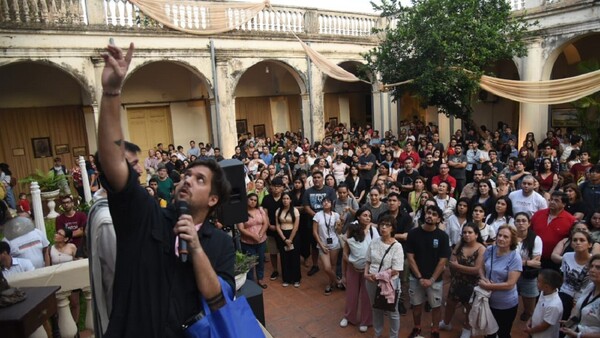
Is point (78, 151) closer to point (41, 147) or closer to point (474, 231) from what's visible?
point (41, 147)

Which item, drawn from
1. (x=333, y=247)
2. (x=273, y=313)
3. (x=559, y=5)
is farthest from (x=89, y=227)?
(x=559, y=5)

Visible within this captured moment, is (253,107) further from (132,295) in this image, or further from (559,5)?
(132,295)

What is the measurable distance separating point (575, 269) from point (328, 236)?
3139 millimetres

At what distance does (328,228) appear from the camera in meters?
6.34

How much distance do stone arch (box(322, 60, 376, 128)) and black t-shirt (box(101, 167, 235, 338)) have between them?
1735 centimetres

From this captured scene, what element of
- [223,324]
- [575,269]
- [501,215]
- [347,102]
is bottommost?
[575,269]

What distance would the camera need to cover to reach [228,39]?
1304 cm

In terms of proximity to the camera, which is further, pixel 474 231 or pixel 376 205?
pixel 376 205

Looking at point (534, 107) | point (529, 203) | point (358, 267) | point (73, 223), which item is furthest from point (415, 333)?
point (534, 107)

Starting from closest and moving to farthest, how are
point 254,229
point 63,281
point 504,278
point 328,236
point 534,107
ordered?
1. point 63,281
2. point 504,278
3. point 328,236
4. point 254,229
5. point 534,107

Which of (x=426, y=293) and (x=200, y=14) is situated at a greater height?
(x=200, y=14)

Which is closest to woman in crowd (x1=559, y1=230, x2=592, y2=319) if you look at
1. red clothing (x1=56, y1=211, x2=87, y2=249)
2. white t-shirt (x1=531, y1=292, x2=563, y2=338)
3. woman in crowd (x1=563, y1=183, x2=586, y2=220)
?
white t-shirt (x1=531, y1=292, x2=563, y2=338)

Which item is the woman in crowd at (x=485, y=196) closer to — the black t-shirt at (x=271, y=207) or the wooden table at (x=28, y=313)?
the black t-shirt at (x=271, y=207)

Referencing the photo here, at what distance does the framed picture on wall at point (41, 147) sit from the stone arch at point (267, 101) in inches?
259
